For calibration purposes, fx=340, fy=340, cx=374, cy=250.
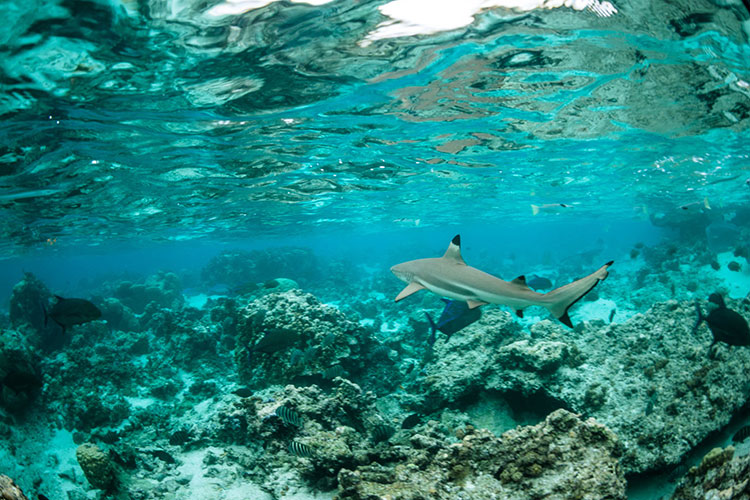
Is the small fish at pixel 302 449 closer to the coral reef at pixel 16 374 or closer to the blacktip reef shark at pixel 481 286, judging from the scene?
the blacktip reef shark at pixel 481 286

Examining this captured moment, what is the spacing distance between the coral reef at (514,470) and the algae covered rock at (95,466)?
3.90m

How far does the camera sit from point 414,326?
14664 mm

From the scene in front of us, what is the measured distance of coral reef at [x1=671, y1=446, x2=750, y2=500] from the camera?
241 centimetres

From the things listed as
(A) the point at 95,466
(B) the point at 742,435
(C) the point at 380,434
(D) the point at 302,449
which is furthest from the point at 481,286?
(A) the point at 95,466

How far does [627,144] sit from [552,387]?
16933 mm

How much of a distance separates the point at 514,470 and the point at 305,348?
6.01m

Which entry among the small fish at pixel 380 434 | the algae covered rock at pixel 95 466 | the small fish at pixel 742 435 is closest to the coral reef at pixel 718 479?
the small fish at pixel 742 435

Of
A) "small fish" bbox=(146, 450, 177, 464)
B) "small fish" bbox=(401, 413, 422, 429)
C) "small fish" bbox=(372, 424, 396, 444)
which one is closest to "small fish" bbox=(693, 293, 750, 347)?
"small fish" bbox=(401, 413, 422, 429)

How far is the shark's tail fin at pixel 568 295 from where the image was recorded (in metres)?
3.88

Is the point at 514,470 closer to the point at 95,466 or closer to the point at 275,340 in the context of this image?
the point at 275,340

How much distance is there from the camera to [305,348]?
8.72 metres

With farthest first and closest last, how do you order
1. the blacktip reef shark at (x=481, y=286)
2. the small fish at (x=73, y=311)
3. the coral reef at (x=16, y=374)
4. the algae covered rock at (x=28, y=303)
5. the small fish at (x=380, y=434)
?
the algae covered rock at (x=28, y=303), the coral reef at (x=16, y=374), the small fish at (x=73, y=311), the small fish at (x=380, y=434), the blacktip reef shark at (x=481, y=286)

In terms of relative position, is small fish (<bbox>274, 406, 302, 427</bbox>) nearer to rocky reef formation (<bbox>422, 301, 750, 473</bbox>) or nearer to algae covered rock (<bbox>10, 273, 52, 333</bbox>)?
rocky reef formation (<bbox>422, 301, 750, 473</bbox>)

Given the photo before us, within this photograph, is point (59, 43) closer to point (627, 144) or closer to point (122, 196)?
point (122, 196)
